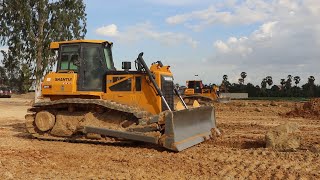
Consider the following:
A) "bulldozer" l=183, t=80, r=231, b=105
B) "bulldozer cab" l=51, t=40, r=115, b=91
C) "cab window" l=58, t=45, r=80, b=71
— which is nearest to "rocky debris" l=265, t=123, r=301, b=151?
"bulldozer cab" l=51, t=40, r=115, b=91

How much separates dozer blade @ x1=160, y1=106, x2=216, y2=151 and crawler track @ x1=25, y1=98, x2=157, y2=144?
3.05 ft

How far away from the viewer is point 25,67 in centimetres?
3825

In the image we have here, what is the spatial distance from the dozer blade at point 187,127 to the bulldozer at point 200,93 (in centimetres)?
2268

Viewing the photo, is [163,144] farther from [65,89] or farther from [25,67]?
[25,67]

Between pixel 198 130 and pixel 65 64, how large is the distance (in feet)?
14.0

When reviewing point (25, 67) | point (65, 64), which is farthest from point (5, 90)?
point (65, 64)

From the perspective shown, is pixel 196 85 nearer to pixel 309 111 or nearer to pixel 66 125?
pixel 309 111

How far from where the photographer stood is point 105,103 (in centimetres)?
1020

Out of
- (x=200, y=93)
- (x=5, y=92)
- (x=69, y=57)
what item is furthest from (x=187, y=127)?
(x=5, y=92)

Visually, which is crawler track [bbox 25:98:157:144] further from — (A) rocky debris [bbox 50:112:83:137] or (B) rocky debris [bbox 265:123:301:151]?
(B) rocky debris [bbox 265:123:301:151]

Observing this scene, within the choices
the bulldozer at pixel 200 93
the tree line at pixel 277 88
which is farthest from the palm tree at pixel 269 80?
the bulldozer at pixel 200 93

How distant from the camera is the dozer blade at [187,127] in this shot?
9062 mm

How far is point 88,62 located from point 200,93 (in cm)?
2523

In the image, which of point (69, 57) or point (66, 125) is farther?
point (69, 57)
